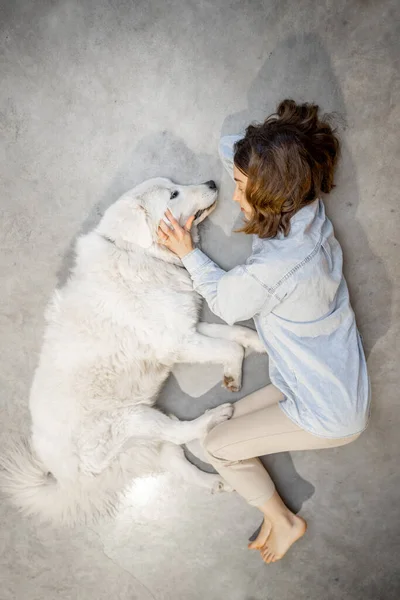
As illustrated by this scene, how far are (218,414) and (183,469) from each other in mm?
474

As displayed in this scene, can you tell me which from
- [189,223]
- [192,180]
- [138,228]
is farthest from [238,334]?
[192,180]

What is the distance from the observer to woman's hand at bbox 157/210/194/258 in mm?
2486

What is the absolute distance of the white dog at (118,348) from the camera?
2.49 meters

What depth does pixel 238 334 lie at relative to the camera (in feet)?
8.88

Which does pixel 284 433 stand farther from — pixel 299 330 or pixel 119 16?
pixel 119 16

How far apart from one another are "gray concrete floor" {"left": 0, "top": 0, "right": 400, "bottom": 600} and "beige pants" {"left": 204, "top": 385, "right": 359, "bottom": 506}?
202mm

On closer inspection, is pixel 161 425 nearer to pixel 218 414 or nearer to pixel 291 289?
pixel 218 414

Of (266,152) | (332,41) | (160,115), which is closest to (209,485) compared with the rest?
(266,152)

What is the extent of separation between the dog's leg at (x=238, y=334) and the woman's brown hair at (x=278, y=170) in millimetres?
678

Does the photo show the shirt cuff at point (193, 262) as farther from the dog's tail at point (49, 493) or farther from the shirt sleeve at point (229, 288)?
the dog's tail at point (49, 493)

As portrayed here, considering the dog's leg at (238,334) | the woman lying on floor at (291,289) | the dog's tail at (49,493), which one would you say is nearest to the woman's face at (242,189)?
the woman lying on floor at (291,289)

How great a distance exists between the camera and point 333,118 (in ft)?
8.73

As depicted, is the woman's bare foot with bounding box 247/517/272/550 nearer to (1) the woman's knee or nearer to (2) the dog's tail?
(1) the woman's knee

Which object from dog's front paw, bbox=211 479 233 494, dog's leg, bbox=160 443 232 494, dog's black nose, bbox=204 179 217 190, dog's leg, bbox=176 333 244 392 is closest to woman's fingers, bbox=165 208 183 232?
dog's black nose, bbox=204 179 217 190
